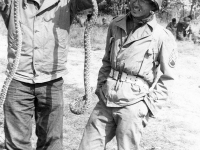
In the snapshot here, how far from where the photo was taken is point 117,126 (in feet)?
10.0

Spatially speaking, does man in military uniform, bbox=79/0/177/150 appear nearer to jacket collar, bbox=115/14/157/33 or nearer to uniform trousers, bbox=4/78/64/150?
jacket collar, bbox=115/14/157/33

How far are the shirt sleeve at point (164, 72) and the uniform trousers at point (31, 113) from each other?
0.85 m

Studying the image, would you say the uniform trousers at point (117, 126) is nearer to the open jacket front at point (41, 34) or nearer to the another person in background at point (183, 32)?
the open jacket front at point (41, 34)

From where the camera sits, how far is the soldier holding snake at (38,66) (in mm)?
3109

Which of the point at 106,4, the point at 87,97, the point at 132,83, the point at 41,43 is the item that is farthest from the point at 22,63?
the point at 106,4

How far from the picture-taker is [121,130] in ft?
9.88

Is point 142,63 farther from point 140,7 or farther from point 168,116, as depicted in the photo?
point 168,116

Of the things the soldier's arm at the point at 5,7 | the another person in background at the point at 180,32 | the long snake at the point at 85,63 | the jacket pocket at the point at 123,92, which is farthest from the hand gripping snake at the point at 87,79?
the another person in background at the point at 180,32

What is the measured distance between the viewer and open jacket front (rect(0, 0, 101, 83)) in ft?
10.2

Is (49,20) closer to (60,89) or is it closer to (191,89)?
(60,89)

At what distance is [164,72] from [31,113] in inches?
48.4

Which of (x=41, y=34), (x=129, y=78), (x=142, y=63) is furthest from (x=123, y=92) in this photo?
(x=41, y=34)

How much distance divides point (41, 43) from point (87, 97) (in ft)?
2.03

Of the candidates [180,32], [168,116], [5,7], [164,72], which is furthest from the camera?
[180,32]
